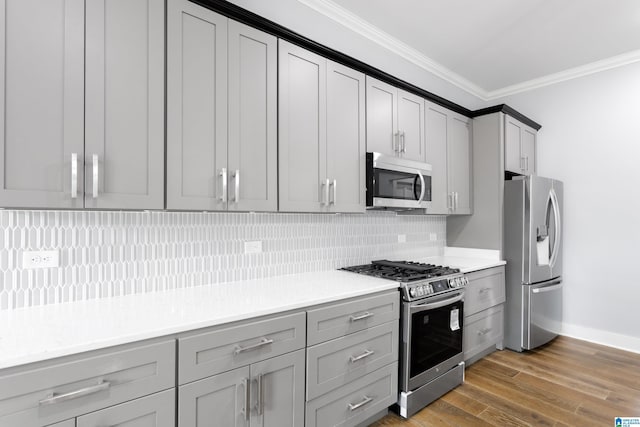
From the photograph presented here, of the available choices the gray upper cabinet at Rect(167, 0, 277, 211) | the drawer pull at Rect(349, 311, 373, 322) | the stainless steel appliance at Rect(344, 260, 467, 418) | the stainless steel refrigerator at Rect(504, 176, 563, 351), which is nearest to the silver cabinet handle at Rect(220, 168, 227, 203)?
the gray upper cabinet at Rect(167, 0, 277, 211)

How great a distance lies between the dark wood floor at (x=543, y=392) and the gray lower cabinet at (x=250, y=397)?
0.85 meters

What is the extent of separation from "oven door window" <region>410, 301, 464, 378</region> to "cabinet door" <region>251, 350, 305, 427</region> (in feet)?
2.95

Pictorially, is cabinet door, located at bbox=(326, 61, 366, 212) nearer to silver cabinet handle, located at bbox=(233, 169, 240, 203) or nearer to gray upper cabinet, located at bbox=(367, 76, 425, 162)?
gray upper cabinet, located at bbox=(367, 76, 425, 162)

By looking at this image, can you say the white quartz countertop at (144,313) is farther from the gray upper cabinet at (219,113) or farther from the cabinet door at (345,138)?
the cabinet door at (345,138)

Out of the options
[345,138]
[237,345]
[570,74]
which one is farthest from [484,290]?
[570,74]

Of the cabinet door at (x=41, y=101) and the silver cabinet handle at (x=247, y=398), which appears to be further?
the silver cabinet handle at (x=247, y=398)

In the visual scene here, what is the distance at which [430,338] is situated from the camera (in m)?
2.42

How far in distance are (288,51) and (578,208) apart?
143 inches

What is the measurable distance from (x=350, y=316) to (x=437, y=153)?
1.94 m

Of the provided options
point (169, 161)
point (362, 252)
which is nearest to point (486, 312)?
point (362, 252)

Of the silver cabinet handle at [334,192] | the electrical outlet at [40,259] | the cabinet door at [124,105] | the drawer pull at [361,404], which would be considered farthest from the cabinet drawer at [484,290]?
the electrical outlet at [40,259]

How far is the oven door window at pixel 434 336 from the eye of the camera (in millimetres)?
2320

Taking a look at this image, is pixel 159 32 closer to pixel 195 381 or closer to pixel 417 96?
pixel 195 381

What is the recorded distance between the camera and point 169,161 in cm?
164
